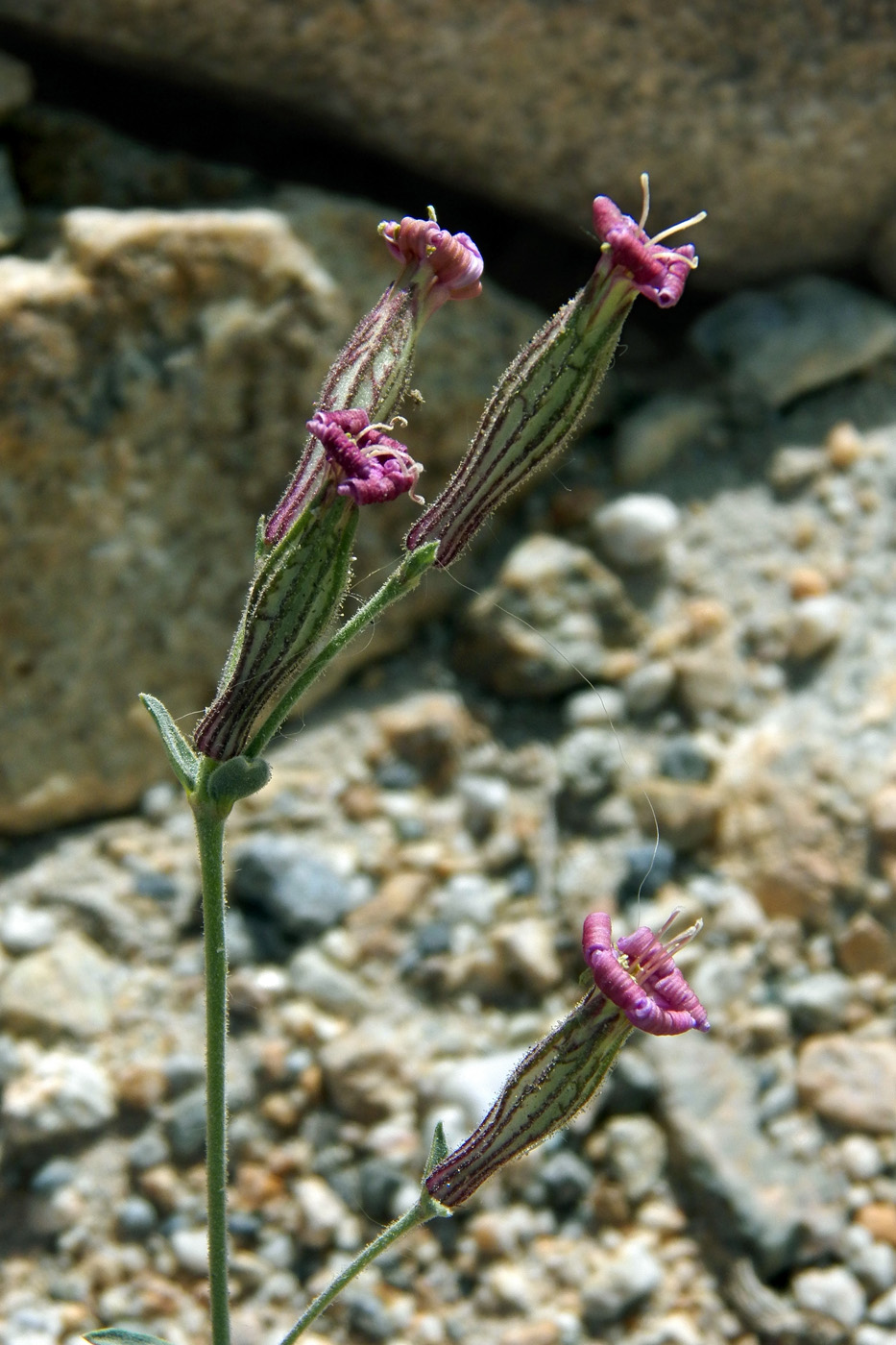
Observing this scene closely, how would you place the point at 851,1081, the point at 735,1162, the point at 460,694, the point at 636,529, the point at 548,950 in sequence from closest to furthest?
the point at 735,1162 < the point at 851,1081 < the point at 548,950 < the point at 460,694 < the point at 636,529

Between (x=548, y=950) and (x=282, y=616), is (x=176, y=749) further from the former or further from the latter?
(x=548, y=950)

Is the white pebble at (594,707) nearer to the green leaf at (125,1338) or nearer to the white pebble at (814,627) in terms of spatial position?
the white pebble at (814,627)

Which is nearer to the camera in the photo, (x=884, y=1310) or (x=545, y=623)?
(x=884, y=1310)

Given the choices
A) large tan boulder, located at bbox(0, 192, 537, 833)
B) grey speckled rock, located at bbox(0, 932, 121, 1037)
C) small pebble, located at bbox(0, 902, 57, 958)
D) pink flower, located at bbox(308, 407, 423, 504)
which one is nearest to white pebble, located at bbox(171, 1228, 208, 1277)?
grey speckled rock, located at bbox(0, 932, 121, 1037)

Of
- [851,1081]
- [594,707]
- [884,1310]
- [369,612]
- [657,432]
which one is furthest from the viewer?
[657,432]

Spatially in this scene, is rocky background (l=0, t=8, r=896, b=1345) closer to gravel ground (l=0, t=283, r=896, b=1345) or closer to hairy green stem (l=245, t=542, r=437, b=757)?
gravel ground (l=0, t=283, r=896, b=1345)

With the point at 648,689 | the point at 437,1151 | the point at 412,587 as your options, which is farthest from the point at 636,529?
the point at 437,1151
